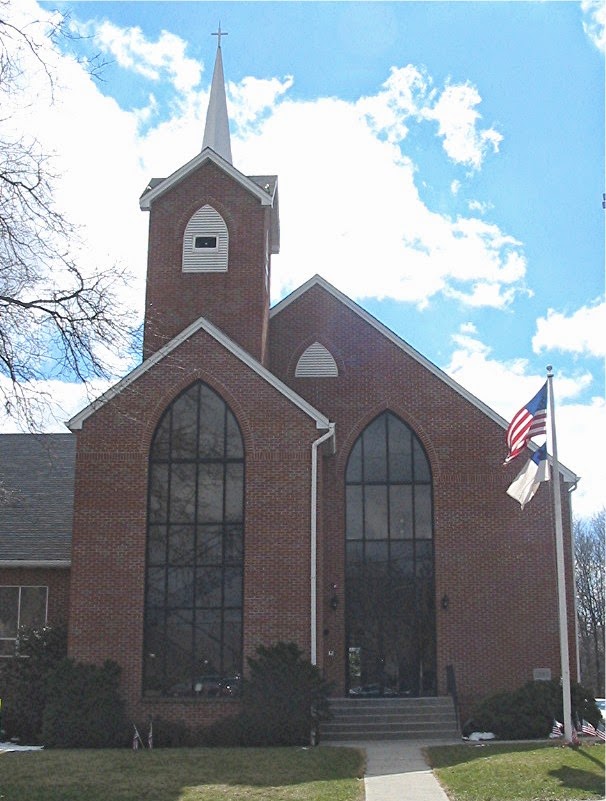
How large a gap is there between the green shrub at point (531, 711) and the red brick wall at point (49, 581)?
10.1 metres

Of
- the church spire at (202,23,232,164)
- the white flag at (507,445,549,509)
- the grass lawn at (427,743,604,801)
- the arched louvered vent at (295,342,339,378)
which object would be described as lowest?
the grass lawn at (427,743,604,801)

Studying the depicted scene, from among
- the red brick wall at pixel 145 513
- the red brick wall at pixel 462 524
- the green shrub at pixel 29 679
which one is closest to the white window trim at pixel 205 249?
the red brick wall at pixel 462 524

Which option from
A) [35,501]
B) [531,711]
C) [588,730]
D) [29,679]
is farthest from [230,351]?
[588,730]

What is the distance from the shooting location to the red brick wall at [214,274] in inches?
970

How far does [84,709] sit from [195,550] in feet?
13.2

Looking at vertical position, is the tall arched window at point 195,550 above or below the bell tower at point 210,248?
below

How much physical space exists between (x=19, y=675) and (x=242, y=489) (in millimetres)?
6450

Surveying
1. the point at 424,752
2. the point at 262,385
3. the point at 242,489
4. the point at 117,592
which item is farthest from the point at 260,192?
the point at 424,752

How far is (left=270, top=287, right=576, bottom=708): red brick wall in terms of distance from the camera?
76.4 ft

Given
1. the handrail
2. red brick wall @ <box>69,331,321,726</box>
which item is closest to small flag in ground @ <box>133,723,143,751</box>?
red brick wall @ <box>69,331,321,726</box>

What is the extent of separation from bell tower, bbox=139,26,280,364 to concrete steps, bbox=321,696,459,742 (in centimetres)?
889

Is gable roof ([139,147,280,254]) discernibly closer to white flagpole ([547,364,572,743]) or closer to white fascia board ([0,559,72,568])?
white fascia board ([0,559,72,568])

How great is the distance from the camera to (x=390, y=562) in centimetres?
2438

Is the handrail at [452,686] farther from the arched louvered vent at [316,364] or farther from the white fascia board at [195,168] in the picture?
the white fascia board at [195,168]
